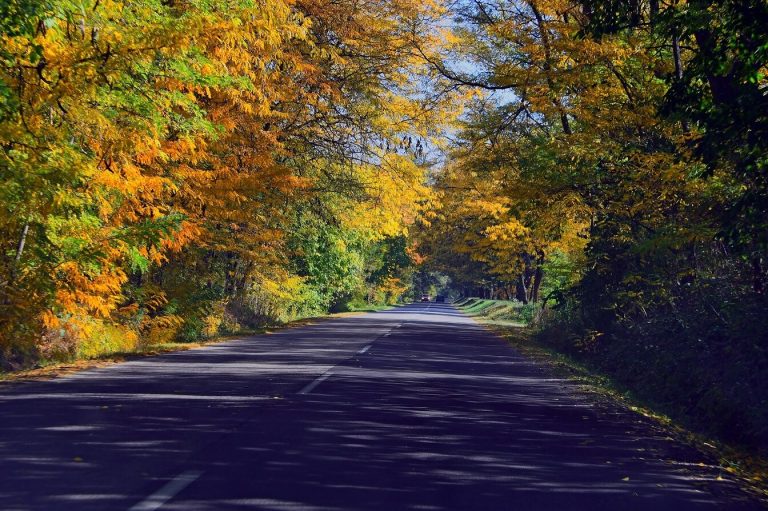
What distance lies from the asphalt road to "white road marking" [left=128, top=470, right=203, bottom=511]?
15mm

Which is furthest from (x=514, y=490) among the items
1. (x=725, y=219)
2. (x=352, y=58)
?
(x=352, y=58)

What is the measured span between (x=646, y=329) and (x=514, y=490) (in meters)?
11.4

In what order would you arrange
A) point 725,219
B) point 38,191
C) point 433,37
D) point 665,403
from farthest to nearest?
point 433,37 → point 665,403 → point 38,191 → point 725,219

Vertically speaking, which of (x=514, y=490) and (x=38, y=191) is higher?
(x=38, y=191)

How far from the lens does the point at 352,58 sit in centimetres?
2691

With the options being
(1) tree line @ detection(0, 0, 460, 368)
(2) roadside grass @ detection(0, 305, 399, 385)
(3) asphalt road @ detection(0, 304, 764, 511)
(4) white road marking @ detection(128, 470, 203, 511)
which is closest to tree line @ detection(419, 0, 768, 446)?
(3) asphalt road @ detection(0, 304, 764, 511)

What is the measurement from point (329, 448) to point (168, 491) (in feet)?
7.11

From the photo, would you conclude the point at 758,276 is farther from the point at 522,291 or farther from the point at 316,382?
the point at 522,291

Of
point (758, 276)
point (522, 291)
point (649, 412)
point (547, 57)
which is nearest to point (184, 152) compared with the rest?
point (547, 57)

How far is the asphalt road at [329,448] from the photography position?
631cm

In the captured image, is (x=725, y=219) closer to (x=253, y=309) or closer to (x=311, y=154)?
(x=311, y=154)

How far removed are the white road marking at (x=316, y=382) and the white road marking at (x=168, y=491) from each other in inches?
207

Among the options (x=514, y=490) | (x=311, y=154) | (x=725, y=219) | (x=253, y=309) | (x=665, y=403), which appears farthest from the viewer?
(x=253, y=309)

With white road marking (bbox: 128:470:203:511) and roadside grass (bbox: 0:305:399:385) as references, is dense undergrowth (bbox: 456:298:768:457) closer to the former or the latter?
white road marking (bbox: 128:470:203:511)
